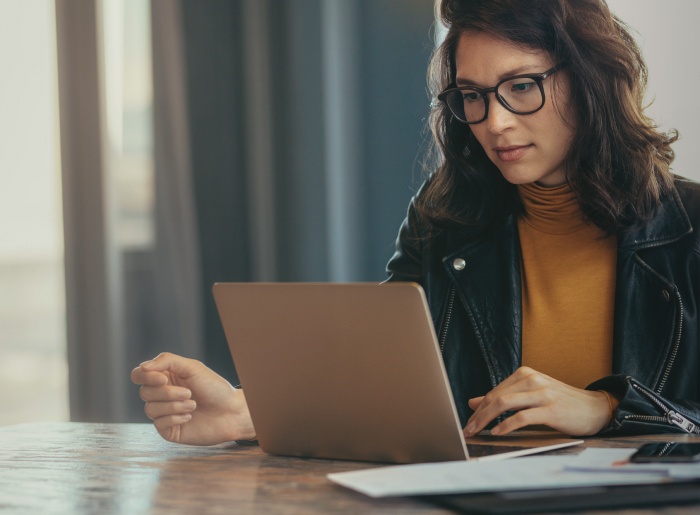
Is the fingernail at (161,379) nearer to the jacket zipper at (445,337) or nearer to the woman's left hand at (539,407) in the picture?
the woman's left hand at (539,407)

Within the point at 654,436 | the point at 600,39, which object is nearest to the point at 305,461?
the point at 654,436

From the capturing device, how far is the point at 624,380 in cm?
97

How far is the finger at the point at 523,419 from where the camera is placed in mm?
859

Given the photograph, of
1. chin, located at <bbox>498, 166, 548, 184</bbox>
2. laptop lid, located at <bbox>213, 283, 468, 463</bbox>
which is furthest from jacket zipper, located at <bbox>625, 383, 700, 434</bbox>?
chin, located at <bbox>498, 166, 548, 184</bbox>

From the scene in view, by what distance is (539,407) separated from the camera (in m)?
0.89

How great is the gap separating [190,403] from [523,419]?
1.48ft

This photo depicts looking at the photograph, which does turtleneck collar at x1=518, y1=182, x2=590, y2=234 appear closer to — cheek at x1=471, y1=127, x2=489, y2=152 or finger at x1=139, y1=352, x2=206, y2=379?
cheek at x1=471, y1=127, x2=489, y2=152

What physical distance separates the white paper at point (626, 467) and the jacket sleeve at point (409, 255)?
0.88 metres

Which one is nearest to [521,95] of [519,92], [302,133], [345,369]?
[519,92]

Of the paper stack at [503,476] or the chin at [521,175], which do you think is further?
the chin at [521,175]

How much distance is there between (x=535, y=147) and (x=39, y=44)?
2027 mm

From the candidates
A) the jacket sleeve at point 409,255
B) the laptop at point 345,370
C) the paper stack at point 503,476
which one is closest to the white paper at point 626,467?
the paper stack at point 503,476

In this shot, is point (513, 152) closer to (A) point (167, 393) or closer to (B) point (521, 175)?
(B) point (521, 175)

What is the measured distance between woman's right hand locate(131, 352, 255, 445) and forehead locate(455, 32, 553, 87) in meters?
0.76
